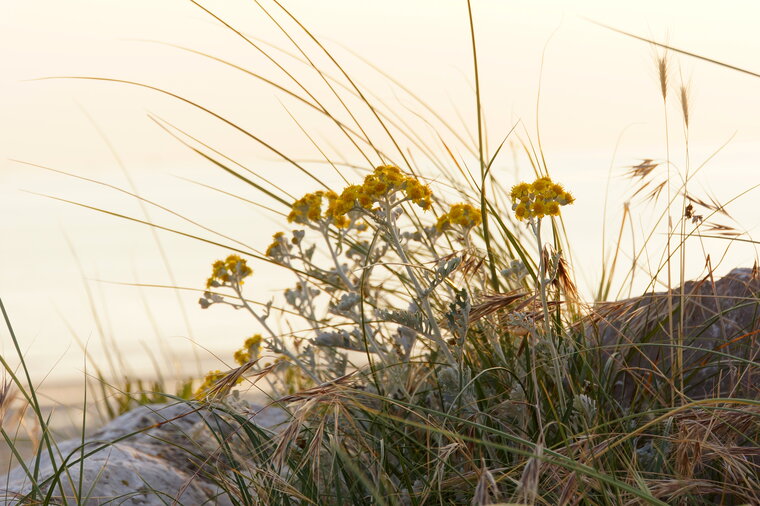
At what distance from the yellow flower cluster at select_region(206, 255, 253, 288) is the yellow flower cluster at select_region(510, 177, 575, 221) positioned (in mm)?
1043

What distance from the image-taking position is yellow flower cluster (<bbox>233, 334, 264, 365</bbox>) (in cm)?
282

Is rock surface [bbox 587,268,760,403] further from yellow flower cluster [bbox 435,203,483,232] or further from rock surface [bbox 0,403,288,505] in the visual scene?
rock surface [bbox 0,403,288,505]

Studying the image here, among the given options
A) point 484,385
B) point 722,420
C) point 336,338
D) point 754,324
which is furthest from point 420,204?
point 754,324

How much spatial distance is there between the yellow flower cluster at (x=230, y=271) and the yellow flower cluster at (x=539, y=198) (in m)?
1.04

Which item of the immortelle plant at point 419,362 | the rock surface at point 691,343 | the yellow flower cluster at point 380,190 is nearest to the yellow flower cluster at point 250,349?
the immortelle plant at point 419,362

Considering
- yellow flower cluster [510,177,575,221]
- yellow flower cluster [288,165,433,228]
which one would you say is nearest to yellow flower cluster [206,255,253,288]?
yellow flower cluster [288,165,433,228]

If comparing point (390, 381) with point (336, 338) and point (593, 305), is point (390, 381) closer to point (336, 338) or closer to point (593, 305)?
point (336, 338)

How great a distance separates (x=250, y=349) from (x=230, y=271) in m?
0.34

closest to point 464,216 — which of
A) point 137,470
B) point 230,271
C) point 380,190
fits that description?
point 380,190

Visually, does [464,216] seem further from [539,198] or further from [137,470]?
[137,470]

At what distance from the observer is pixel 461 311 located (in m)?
2.11

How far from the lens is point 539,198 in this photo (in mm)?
1948

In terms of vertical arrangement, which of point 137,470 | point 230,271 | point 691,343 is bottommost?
point 137,470

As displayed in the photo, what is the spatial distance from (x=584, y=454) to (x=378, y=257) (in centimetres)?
119
